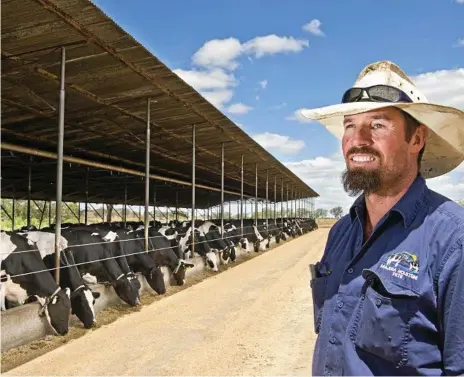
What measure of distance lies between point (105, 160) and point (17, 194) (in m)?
8.19

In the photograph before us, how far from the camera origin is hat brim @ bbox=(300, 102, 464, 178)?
183cm

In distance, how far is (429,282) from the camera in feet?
4.99

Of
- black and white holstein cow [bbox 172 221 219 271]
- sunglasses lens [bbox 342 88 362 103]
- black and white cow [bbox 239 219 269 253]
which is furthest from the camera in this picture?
black and white cow [bbox 239 219 269 253]

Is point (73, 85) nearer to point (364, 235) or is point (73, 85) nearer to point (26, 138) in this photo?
point (26, 138)

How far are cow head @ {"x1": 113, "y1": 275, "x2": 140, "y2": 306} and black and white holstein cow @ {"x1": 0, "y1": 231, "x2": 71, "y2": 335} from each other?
63.6 inches

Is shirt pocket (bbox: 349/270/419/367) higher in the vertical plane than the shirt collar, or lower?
lower

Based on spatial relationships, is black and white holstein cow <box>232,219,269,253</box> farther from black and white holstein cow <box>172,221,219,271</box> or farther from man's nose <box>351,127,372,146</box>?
man's nose <box>351,127,372,146</box>

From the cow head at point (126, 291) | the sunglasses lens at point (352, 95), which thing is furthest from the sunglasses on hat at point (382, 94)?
the cow head at point (126, 291)

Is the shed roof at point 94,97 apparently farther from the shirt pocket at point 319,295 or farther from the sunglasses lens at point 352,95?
the shirt pocket at point 319,295

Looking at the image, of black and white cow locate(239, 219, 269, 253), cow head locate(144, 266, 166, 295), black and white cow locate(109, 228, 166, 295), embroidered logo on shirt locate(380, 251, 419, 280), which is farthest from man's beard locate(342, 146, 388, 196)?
black and white cow locate(239, 219, 269, 253)

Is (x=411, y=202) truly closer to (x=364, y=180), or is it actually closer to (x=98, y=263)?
(x=364, y=180)

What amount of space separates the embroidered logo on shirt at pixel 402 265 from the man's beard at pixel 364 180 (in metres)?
0.33

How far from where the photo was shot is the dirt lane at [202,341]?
5363mm

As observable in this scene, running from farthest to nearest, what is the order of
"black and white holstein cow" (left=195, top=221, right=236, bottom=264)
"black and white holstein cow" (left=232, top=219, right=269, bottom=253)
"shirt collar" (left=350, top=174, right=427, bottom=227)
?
"black and white holstein cow" (left=232, top=219, right=269, bottom=253)
"black and white holstein cow" (left=195, top=221, right=236, bottom=264)
"shirt collar" (left=350, top=174, right=427, bottom=227)
